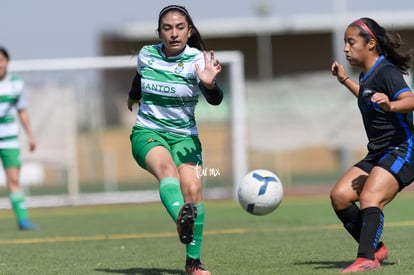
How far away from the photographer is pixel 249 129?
19.9m

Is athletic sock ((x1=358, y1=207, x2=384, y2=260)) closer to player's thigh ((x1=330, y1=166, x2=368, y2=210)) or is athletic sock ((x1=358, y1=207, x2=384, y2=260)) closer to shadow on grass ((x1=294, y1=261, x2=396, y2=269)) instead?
player's thigh ((x1=330, y1=166, x2=368, y2=210))

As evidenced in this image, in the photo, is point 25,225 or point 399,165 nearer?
point 399,165

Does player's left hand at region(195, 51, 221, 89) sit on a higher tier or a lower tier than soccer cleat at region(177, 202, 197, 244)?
higher

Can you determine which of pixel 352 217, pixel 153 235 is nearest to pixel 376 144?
pixel 352 217

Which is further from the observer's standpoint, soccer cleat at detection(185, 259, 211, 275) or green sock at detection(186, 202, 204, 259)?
green sock at detection(186, 202, 204, 259)

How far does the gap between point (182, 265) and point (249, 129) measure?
12.2 metres

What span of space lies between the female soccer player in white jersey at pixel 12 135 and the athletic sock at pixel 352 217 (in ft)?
20.2

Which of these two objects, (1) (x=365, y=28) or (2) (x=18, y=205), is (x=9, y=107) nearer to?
(2) (x=18, y=205)

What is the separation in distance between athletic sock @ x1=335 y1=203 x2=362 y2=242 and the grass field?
31 cm

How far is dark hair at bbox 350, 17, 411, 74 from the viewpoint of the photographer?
285 inches

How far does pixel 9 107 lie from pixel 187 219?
273 inches

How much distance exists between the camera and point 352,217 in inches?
290

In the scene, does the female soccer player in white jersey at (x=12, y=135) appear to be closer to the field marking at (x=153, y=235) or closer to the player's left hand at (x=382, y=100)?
the field marking at (x=153, y=235)

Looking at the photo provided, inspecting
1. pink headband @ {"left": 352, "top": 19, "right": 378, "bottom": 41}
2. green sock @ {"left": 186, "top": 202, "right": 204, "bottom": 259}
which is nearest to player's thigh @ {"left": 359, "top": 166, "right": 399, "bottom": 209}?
pink headband @ {"left": 352, "top": 19, "right": 378, "bottom": 41}
